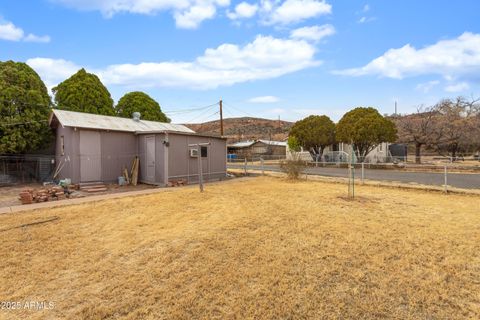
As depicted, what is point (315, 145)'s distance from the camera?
1150 inches

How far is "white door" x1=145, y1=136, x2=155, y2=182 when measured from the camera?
13812mm

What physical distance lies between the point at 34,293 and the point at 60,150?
13119mm

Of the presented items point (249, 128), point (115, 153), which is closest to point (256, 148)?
point (115, 153)

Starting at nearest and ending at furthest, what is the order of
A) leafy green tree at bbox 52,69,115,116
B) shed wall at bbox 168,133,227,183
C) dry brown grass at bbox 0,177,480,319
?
dry brown grass at bbox 0,177,480,319 < shed wall at bbox 168,133,227,183 < leafy green tree at bbox 52,69,115,116

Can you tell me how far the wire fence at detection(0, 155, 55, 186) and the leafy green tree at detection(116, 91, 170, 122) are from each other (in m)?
11.5

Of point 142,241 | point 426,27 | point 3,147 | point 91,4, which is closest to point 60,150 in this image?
point 3,147

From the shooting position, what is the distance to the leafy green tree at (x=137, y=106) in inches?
1022

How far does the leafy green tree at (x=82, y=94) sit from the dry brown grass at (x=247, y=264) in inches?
653

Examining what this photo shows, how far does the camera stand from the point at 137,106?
85.1 ft

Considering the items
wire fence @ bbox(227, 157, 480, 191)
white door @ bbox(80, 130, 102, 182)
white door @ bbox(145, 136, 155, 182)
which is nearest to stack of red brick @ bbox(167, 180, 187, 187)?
white door @ bbox(145, 136, 155, 182)

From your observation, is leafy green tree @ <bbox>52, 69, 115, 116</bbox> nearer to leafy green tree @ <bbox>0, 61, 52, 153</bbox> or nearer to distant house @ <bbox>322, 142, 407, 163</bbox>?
leafy green tree @ <bbox>0, 61, 52, 153</bbox>

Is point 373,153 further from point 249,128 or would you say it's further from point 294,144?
point 249,128

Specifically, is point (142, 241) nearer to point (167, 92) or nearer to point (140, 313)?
point (140, 313)

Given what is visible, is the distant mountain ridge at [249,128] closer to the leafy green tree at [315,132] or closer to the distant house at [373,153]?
the distant house at [373,153]
